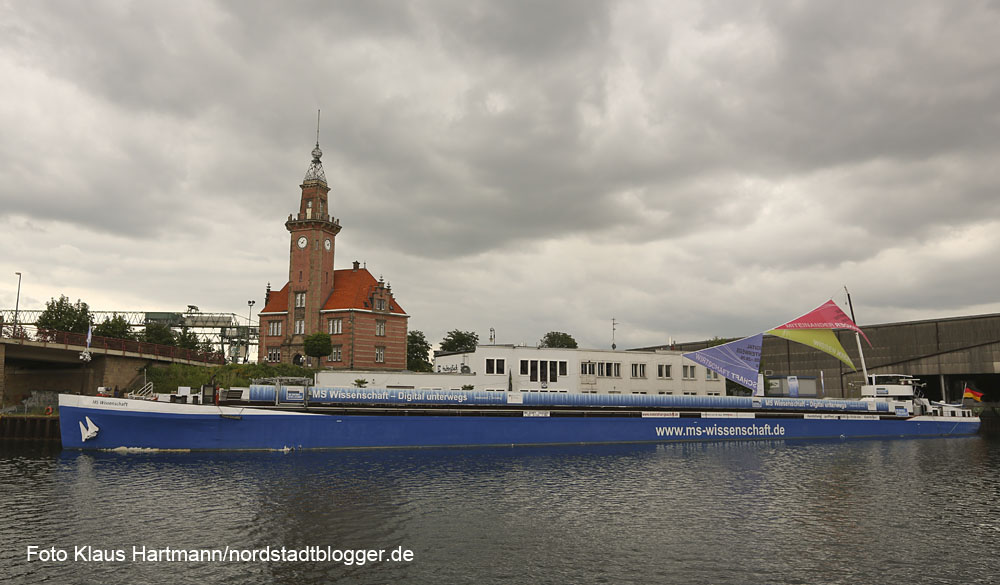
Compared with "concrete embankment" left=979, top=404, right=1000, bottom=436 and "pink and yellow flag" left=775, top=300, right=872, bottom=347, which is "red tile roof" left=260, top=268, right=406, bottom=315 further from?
"concrete embankment" left=979, top=404, right=1000, bottom=436

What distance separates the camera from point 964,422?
236 ft

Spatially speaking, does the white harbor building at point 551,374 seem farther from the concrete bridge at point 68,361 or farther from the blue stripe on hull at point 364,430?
the concrete bridge at point 68,361

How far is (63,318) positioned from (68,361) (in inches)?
1192

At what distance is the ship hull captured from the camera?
44.8 metres

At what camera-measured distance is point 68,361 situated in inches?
2562

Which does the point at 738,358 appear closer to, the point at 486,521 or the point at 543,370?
the point at 543,370

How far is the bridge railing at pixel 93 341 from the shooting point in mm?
57594

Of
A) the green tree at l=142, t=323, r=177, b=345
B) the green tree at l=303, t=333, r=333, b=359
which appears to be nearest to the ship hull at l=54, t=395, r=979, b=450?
the green tree at l=303, t=333, r=333, b=359

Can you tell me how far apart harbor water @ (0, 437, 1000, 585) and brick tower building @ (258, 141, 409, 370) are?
49.1 m

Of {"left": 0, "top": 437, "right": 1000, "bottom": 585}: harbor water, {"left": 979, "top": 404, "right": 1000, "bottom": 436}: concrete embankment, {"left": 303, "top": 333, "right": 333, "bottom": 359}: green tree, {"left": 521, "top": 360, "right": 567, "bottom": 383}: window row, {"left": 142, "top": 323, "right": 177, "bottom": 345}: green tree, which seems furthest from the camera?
{"left": 142, "top": 323, "right": 177, "bottom": 345}: green tree

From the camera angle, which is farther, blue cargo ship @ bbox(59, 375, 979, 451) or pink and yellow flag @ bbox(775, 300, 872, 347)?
pink and yellow flag @ bbox(775, 300, 872, 347)

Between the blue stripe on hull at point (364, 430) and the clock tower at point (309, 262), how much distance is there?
46.8 metres

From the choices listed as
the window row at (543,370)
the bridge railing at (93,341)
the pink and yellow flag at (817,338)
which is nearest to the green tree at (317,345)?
the bridge railing at (93,341)

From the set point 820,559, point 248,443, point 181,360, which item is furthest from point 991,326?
point 181,360
